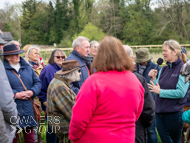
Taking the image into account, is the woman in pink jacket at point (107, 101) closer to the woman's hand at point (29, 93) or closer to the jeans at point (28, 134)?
the woman's hand at point (29, 93)

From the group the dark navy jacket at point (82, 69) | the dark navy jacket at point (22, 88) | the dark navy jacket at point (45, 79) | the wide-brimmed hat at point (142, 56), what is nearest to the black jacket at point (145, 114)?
the dark navy jacket at point (82, 69)


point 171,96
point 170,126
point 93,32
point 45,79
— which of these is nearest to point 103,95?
point 171,96

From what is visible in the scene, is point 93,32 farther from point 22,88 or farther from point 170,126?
point 170,126

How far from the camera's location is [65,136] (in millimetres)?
3299

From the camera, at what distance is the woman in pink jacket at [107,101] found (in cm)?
199

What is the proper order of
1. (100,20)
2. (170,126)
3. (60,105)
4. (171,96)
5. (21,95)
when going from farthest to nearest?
(100,20), (21,95), (170,126), (171,96), (60,105)

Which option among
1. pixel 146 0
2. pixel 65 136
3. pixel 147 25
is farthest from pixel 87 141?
pixel 146 0

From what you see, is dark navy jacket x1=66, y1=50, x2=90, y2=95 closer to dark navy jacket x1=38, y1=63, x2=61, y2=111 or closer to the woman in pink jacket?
dark navy jacket x1=38, y1=63, x2=61, y2=111

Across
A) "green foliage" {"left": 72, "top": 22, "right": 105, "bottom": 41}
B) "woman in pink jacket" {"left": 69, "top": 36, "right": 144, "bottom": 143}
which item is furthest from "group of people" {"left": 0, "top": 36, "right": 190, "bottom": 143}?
"green foliage" {"left": 72, "top": 22, "right": 105, "bottom": 41}

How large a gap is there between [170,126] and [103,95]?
6.69 feet

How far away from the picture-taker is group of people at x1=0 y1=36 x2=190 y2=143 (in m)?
2.03

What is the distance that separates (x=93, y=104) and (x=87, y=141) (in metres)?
0.40

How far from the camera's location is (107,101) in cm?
200

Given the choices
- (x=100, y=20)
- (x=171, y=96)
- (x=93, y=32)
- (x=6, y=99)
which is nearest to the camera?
(x=6, y=99)
